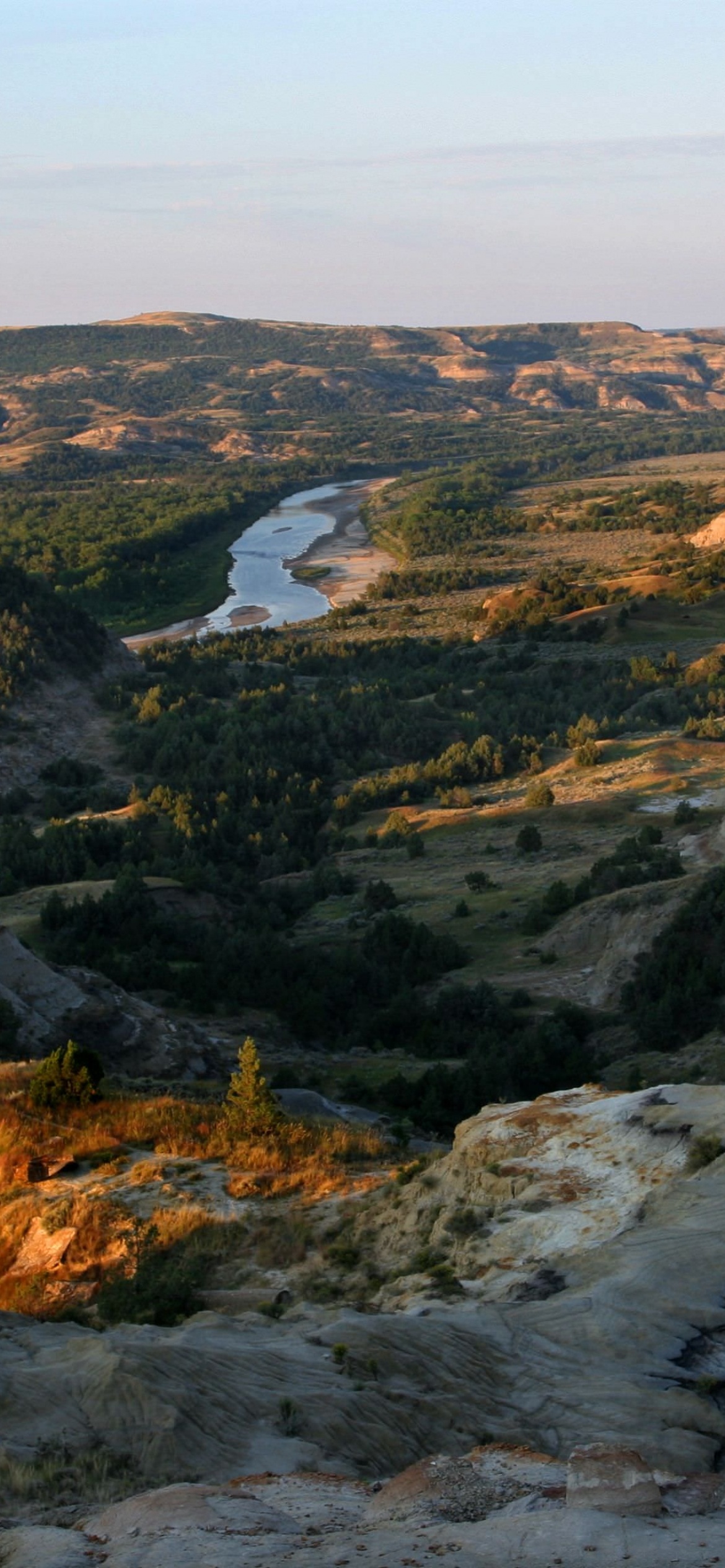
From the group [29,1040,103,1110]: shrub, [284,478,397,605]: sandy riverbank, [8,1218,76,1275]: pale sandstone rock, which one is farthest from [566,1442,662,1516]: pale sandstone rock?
[284,478,397,605]: sandy riverbank

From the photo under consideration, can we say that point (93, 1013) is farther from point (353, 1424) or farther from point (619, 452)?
point (619, 452)

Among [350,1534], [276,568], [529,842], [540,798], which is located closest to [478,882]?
[529,842]

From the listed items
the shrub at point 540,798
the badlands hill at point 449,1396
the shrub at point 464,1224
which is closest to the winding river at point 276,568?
the shrub at point 540,798

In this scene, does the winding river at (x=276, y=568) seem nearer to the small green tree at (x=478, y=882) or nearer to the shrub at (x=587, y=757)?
the shrub at (x=587, y=757)

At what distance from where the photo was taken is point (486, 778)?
44.6 metres

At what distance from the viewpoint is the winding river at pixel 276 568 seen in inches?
3093

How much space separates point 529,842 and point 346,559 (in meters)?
68.1

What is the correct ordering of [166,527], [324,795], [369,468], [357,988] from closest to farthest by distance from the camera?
[357,988] → [324,795] → [166,527] → [369,468]

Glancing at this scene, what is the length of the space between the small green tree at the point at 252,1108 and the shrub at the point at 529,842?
20.8m

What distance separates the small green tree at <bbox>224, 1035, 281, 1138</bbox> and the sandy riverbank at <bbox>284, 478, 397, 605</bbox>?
7088 centimetres

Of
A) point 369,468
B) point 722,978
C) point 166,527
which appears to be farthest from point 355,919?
point 369,468

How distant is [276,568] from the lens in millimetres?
97062

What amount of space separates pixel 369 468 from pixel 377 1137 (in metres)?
144

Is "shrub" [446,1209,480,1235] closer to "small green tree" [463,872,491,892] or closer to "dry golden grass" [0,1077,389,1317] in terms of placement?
"dry golden grass" [0,1077,389,1317]
